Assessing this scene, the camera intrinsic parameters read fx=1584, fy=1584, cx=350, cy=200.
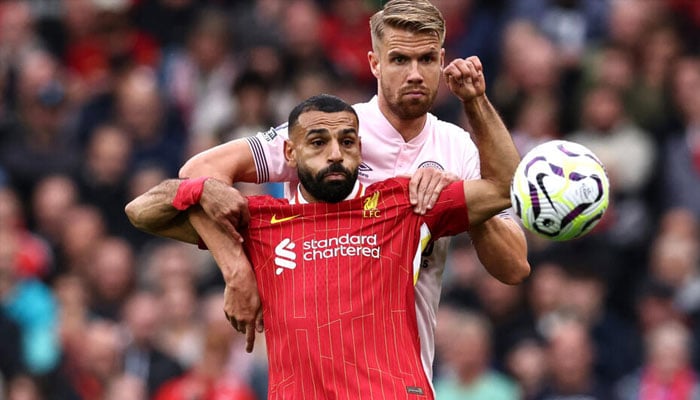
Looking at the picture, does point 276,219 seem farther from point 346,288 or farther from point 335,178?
point 346,288

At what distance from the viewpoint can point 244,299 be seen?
778cm

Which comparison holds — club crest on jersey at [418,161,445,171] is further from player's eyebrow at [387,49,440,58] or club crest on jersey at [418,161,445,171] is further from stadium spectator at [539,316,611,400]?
stadium spectator at [539,316,611,400]

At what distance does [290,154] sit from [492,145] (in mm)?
1020

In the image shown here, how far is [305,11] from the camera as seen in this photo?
15.3m

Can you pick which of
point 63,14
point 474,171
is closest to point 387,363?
point 474,171

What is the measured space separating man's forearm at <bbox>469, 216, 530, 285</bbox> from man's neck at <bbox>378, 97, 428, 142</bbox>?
608 mm

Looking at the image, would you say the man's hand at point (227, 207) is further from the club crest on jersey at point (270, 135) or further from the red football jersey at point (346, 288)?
the club crest on jersey at point (270, 135)

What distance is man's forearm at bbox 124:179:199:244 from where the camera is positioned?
313 inches

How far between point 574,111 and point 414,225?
643 centimetres

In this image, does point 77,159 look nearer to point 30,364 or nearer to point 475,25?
point 30,364

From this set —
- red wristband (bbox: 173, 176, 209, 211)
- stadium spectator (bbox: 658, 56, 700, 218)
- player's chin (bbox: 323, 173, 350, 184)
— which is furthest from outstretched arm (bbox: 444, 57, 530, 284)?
stadium spectator (bbox: 658, 56, 700, 218)

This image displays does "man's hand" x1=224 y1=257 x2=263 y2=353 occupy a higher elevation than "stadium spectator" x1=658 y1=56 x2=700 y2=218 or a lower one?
lower

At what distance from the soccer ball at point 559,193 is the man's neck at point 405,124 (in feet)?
3.23

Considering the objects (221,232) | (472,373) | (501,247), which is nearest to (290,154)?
(221,232)
